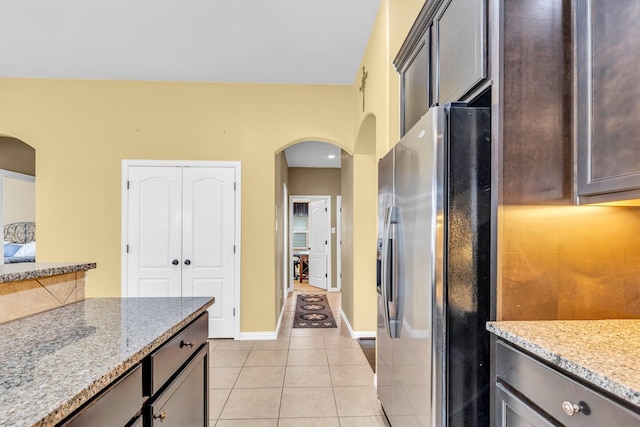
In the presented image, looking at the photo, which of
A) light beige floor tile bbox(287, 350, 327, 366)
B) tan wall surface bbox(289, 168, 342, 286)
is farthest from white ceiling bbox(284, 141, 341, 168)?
light beige floor tile bbox(287, 350, 327, 366)

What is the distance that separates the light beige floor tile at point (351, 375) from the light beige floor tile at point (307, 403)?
178 millimetres

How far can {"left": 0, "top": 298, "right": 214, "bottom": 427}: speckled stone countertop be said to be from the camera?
74cm

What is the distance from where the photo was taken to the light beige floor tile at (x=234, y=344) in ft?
12.5

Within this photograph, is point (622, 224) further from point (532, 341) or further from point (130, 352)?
point (130, 352)

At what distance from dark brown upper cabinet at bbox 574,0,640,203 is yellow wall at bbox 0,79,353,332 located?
311 centimetres

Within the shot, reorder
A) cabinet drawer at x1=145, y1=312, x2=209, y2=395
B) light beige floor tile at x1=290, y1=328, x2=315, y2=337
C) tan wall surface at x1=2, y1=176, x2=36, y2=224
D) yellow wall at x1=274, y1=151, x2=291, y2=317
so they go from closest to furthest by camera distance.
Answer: cabinet drawer at x1=145, y1=312, x2=209, y2=395 < light beige floor tile at x1=290, y1=328, x2=315, y2=337 < yellow wall at x1=274, y1=151, x2=291, y2=317 < tan wall surface at x1=2, y1=176, x2=36, y2=224

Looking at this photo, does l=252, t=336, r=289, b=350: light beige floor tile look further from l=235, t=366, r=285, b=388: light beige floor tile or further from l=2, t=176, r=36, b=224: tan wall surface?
l=2, t=176, r=36, b=224: tan wall surface

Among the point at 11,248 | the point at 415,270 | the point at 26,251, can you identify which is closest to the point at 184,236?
the point at 415,270

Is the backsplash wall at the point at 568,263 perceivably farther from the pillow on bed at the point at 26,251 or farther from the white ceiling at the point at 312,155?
the pillow on bed at the point at 26,251

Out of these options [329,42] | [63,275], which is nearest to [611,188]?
[63,275]

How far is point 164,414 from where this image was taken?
124 centimetres

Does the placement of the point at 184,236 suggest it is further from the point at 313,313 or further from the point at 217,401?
the point at 313,313

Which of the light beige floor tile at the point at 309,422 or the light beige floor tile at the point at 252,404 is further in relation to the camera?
the light beige floor tile at the point at 252,404

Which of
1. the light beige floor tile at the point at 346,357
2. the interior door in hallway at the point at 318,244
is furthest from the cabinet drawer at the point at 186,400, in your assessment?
the interior door in hallway at the point at 318,244
